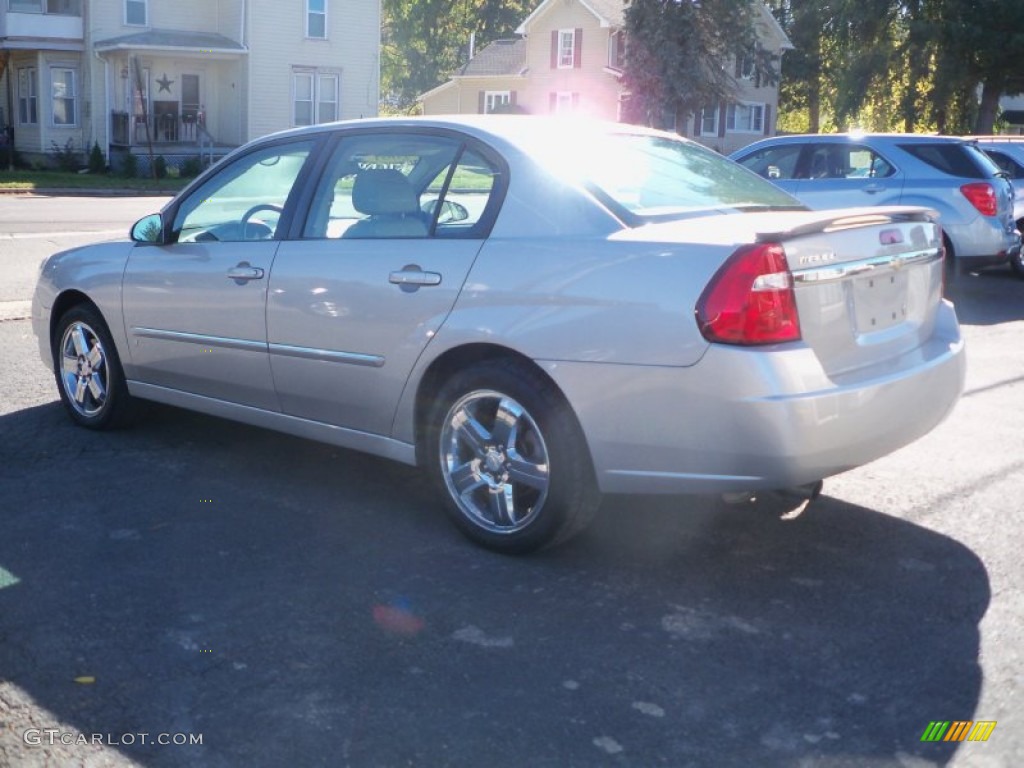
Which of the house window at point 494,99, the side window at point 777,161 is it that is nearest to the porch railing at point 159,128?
the house window at point 494,99

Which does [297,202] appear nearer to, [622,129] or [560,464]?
[622,129]

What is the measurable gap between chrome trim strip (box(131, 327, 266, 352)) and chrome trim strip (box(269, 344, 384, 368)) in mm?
137

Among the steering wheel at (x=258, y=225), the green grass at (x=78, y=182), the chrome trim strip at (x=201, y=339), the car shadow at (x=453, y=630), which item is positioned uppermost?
the steering wheel at (x=258, y=225)

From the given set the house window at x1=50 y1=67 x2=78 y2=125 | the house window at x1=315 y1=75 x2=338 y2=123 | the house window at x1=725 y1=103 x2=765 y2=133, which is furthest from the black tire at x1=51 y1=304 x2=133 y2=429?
the house window at x1=725 y1=103 x2=765 y2=133

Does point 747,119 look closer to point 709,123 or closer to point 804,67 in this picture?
point 709,123

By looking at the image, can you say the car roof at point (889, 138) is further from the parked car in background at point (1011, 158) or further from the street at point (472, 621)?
the street at point (472, 621)

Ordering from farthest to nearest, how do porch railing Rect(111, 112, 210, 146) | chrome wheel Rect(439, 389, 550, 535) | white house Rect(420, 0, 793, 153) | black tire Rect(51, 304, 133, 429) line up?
1. white house Rect(420, 0, 793, 153)
2. porch railing Rect(111, 112, 210, 146)
3. black tire Rect(51, 304, 133, 429)
4. chrome wheel Rect(439, 389, 550, 535)

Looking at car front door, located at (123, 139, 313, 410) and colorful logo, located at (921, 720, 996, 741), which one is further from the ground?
car front door, located at (123, 139, 313, 410)

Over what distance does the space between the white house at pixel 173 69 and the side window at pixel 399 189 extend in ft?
105

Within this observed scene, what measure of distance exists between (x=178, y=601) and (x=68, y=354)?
9.70 ft

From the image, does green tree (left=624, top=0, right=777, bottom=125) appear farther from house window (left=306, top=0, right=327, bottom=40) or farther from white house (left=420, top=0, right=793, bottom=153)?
house window (left=306, top=0, right=327, bottom=40)

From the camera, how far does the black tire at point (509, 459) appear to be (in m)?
4.66

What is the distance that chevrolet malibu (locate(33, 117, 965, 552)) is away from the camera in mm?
4332

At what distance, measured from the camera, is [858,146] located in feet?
43.6
